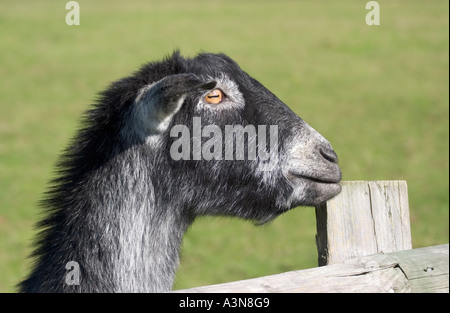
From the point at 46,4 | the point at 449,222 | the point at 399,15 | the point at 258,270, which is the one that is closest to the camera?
the point at 258,270

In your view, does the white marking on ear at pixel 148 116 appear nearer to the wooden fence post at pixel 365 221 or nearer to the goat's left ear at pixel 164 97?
the goat's left ear at pixel 164 97

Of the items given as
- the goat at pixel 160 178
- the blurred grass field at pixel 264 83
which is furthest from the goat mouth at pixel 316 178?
the blurred grass field at pixel 264 83

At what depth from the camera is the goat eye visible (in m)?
3.50

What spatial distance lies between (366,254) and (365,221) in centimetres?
18

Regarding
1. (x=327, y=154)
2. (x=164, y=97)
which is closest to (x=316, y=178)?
(x=327, y=154)

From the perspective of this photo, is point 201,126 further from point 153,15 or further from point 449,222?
point 153,15

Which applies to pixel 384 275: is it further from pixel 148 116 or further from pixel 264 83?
pixel 264 83

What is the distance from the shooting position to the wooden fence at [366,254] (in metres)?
2.79

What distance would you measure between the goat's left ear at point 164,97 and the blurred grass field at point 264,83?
614 cm

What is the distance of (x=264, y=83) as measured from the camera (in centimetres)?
1834

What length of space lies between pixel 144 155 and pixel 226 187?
51cm

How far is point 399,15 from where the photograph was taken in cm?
2397
